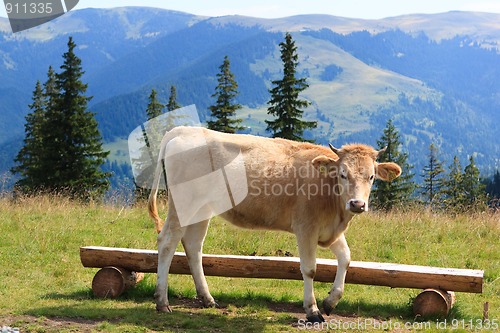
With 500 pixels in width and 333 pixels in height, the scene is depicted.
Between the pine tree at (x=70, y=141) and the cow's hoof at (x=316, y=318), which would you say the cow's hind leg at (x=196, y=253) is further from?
the pine tree at (x=70, y=141)

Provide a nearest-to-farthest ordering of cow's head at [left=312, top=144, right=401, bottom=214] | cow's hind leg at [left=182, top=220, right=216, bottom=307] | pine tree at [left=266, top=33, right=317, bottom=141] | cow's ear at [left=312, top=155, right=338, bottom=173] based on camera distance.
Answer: cow's head at [left=312, top=144, right=401, bottom=214]
cow's ear at [left=312, top=155, right=338, bottom=173]
cow's hind leg at [left=182, top=220, right=216, bottom=307]
pine tree at [left=266, top=33, right=317, bottom=141]

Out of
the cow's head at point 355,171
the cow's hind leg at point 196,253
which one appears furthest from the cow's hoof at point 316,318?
the cow's hind leg at point 196,253

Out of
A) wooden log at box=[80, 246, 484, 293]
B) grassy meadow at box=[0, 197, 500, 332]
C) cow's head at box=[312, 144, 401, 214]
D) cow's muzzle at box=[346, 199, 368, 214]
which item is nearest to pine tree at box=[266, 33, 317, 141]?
grassy meadow at box=[0, 197, 500, 332]

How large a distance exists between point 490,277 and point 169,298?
19.7 ft

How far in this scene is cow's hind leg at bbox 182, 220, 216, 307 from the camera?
10281 millimetres

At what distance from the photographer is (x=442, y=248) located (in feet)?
45.6

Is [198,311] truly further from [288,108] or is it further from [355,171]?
[288,108]

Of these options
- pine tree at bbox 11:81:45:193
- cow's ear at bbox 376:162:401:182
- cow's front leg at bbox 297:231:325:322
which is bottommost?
pine tree at bbox 11:81:45:193

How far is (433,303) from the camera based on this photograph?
30.9 ft

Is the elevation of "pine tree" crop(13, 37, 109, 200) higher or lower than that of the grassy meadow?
lower

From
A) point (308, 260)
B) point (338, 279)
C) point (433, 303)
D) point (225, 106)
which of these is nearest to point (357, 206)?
point (308, 260)

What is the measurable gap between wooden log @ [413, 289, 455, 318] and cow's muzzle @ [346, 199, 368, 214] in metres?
1.98

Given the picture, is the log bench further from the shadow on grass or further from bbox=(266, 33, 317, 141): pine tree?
bbox=(266, 33, 317, 141): pine tree

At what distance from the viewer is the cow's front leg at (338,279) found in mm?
9469
